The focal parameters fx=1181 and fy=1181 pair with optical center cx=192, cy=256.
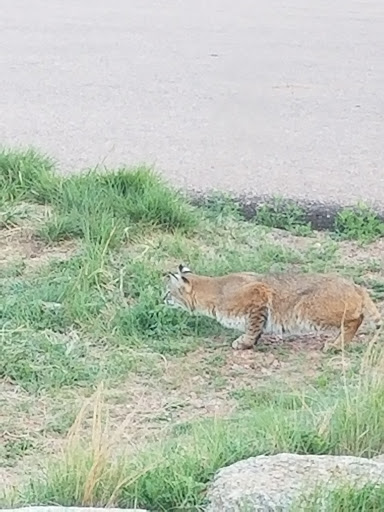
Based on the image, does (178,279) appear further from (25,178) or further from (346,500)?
(346,500)

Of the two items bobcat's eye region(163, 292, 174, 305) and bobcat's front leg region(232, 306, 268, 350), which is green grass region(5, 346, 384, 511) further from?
bobcat's eye region(163, 292, 174, 305)

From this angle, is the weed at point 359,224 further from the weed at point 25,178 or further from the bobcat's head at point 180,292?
the weed at point 25,178

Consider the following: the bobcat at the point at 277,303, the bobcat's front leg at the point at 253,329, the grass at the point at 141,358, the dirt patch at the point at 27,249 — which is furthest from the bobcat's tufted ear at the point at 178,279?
the dirt patch at the point at 27,249

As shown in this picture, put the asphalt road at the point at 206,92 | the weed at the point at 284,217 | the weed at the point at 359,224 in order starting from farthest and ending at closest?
1. the asphalt road at the point at 206,92
2. the weed at the point at 284,217
3. the weed at the point at 359,224

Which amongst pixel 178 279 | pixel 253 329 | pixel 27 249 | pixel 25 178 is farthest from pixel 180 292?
pixel 25 178

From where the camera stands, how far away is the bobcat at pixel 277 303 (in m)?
5.11

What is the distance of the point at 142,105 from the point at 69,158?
6.00ft

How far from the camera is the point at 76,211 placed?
641 cm

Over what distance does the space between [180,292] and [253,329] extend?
1.29 ft

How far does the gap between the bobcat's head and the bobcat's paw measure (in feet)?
1.03

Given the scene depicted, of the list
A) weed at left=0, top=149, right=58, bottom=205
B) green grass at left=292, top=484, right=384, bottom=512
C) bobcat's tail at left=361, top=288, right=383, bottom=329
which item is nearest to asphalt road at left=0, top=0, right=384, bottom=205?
weed at left=0, top=149, right=58, bottom=205

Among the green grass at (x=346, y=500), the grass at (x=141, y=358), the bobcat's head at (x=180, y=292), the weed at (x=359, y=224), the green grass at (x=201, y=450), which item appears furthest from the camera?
the weed at (x=359, y=224)

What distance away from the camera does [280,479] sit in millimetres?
3098

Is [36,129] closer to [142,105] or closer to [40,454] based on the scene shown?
[142,105]
